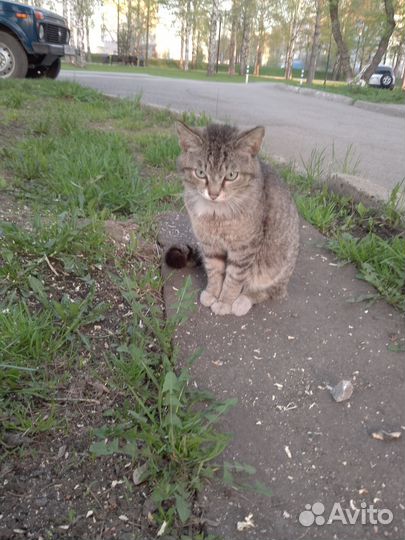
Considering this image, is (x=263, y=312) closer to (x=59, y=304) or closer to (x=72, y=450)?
(x=59, y=304)

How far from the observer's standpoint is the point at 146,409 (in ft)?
5.07

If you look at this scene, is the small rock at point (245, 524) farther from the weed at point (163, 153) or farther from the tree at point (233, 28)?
the tree at point (233, 28)

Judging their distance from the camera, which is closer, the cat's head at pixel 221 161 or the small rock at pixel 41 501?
the small rock at pixel 41 501

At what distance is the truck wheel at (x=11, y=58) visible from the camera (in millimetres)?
8156

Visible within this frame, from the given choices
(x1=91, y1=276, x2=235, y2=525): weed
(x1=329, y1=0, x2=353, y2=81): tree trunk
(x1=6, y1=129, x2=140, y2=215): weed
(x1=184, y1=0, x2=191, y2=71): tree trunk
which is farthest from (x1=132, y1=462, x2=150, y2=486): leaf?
(x1=184, y1=0, x2=191, y2=71): tree trunk

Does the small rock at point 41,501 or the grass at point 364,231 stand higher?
the grass at point 364,231

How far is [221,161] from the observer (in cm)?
220

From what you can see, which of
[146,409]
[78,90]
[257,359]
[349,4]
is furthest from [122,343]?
[349,4]

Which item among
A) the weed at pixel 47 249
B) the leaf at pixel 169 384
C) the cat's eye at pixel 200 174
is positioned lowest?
the leaf at pixel 169 384

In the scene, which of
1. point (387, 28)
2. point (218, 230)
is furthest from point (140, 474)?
point (387, 28)

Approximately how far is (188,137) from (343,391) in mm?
1491

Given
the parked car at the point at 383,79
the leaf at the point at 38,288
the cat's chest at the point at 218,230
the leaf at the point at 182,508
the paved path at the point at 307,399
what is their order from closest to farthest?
1. the leaf at the point at 182,508
2. the paved path at the point at 307,399
3. the leaf at the point at 38,288
4. the cat's chest at the point at 218,230
5. the parked car at the point at 383,79

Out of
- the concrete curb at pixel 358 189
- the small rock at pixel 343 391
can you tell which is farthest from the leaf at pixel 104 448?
the concrete curb at pixel 358 189

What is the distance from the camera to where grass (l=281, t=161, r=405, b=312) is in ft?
8.28
